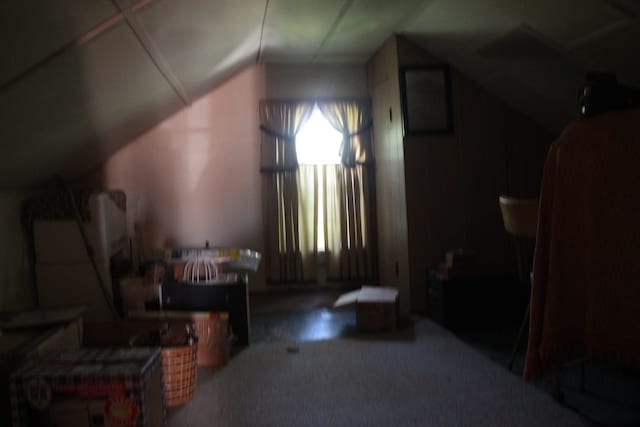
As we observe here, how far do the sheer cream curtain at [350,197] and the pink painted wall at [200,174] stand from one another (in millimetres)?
660

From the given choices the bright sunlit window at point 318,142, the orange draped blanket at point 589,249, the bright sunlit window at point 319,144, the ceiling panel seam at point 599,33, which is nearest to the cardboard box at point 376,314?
the bright sunlit window at point 319,144

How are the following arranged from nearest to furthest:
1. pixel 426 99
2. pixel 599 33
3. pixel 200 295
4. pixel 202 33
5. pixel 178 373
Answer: pixel 178 373 < pixel 599 33 < pixel 202 33 < pixel 200 295 < pixel 426 99

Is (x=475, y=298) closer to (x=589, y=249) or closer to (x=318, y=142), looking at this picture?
(x=589, y=249)

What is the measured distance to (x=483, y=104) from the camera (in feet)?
11.7

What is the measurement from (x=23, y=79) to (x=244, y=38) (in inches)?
69.5

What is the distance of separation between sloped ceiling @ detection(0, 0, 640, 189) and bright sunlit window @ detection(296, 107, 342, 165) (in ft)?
1.94

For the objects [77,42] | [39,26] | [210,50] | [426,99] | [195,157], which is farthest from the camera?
[195,157]

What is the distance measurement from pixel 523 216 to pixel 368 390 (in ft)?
3.67

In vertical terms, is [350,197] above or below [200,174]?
below

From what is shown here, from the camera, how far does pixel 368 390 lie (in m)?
2.21

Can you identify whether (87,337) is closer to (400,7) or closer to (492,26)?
(400,7)

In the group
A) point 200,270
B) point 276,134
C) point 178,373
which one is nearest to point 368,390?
point 178,373

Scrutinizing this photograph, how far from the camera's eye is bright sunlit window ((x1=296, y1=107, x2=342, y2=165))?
4312 millimetres

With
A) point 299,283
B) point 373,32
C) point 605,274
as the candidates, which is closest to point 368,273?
point 299,283
